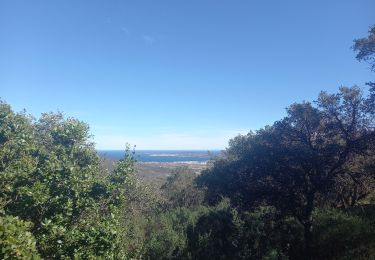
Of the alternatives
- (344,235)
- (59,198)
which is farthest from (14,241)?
(344,235)

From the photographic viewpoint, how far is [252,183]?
22.4m

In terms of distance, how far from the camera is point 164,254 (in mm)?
23594

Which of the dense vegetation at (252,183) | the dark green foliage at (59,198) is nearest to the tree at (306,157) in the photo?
the dense vegetation at (252,183)

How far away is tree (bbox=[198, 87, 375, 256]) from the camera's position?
21.3 m

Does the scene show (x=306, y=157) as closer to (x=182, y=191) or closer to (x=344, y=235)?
(x=344, y=235)

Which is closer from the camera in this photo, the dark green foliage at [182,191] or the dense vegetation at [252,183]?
the dense vegetation at [252,183]

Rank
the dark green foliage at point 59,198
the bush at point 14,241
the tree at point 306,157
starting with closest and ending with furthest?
1. the bush at point 14,241
2. the dark green foliage at point 59,198
3. the tree at point 306,157

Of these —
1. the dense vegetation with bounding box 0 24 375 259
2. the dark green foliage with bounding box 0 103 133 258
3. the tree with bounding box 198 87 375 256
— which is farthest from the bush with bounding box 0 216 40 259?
the tree with bounding box 198 87 375 256

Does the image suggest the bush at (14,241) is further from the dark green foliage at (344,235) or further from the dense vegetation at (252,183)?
the dark green foliage at (344,235)

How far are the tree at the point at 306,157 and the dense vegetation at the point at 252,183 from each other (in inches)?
2.6

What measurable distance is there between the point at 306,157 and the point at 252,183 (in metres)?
3.95

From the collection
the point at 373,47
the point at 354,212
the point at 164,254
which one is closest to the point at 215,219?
the point at 164,254

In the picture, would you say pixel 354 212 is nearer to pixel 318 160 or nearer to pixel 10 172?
pixel 318 160

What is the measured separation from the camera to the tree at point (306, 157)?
21.3m
